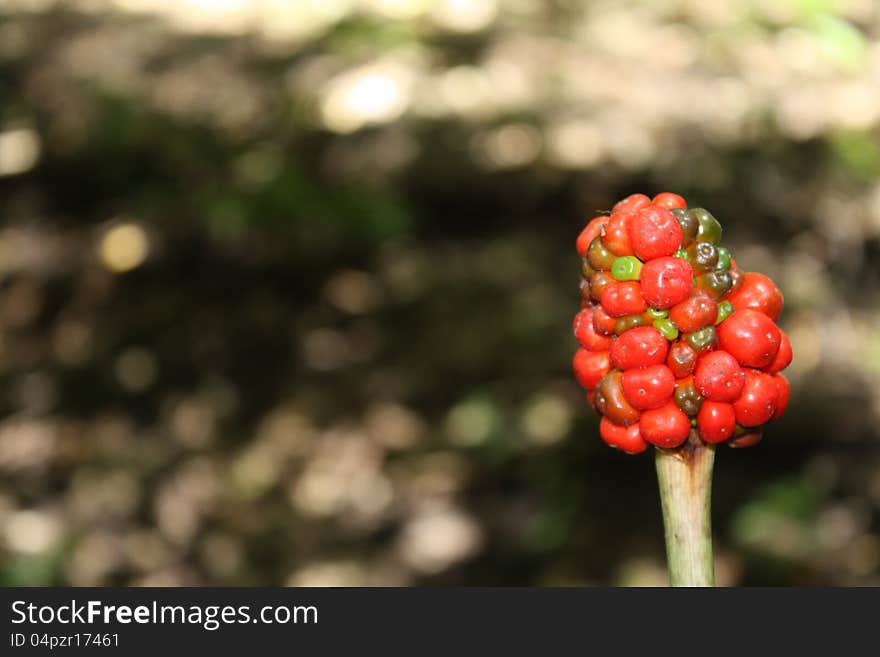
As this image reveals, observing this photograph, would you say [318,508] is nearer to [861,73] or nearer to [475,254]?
[475,254]

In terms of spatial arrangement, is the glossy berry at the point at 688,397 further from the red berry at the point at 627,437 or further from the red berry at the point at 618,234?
the red berry at the point at 618,234

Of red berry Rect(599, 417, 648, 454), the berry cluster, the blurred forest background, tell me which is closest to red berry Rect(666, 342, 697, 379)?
the berry cluster

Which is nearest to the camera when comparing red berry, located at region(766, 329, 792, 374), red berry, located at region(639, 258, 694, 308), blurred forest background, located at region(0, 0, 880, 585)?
red berry, located at region(639, 258, 694, 308)

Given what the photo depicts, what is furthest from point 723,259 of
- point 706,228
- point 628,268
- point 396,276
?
point 396,276

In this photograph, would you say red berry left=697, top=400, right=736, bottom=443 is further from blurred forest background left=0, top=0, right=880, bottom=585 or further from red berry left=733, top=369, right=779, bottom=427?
blurred forest background left=0, top=0, right=880, bottom=585

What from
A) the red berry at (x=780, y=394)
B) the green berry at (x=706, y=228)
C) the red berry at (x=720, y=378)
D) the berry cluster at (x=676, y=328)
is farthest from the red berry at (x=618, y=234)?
the red berry at (x=780, y=394)

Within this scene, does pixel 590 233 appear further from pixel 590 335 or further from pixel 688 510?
pixel 688 510
